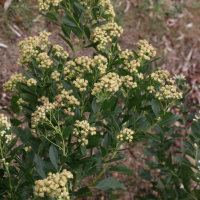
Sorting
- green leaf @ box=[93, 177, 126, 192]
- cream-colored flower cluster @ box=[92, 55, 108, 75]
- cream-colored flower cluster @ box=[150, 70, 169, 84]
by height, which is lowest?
green leaf @ box=[93, 177, 126, 192]

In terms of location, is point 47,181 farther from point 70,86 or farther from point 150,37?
point 150,37

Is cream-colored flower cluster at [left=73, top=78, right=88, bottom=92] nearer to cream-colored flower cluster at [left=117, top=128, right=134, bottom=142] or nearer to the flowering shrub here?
the flowering shrub

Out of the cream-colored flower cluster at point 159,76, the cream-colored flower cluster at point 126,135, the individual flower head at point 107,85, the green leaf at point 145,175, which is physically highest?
the individual flower head at point 107,85

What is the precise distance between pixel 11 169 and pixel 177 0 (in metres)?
4.12

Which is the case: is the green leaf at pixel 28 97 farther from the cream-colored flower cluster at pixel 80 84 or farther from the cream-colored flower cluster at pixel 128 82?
the cream-colored flower cluster at pixel 128 82

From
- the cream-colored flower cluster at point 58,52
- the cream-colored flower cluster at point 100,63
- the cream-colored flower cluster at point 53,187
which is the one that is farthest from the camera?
the cream-colored flower cluster at point 58,52

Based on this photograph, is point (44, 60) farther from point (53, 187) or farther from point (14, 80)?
point (53, 187)

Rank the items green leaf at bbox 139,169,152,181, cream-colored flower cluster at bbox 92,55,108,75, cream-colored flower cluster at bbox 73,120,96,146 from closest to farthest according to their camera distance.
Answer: cream-colored flower cluster at bbox 73,120,96,146
cream-colored flower cluster at bbox 92,55,108,75
green leaf at bbox 139,169,152,181

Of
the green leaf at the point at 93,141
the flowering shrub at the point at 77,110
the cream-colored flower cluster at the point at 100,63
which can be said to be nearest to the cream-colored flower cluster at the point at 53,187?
the flowering shrub at the point at 77,110

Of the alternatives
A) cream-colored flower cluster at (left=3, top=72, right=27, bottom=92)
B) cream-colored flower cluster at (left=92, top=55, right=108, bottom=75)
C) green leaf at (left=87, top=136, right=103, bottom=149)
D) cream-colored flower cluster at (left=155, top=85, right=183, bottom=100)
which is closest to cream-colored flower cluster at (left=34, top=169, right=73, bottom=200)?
green leaf at (left=87, top=136, right=103, bottom=149)

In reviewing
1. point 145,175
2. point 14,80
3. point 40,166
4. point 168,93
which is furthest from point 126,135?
point 145,175

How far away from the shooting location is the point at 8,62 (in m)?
2.76

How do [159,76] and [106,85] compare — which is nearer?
[106,85]

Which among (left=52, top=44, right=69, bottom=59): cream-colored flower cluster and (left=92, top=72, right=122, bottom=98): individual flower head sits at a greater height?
(left=52, top=44, right=69, bottom=59): cream-colored flower cluster
